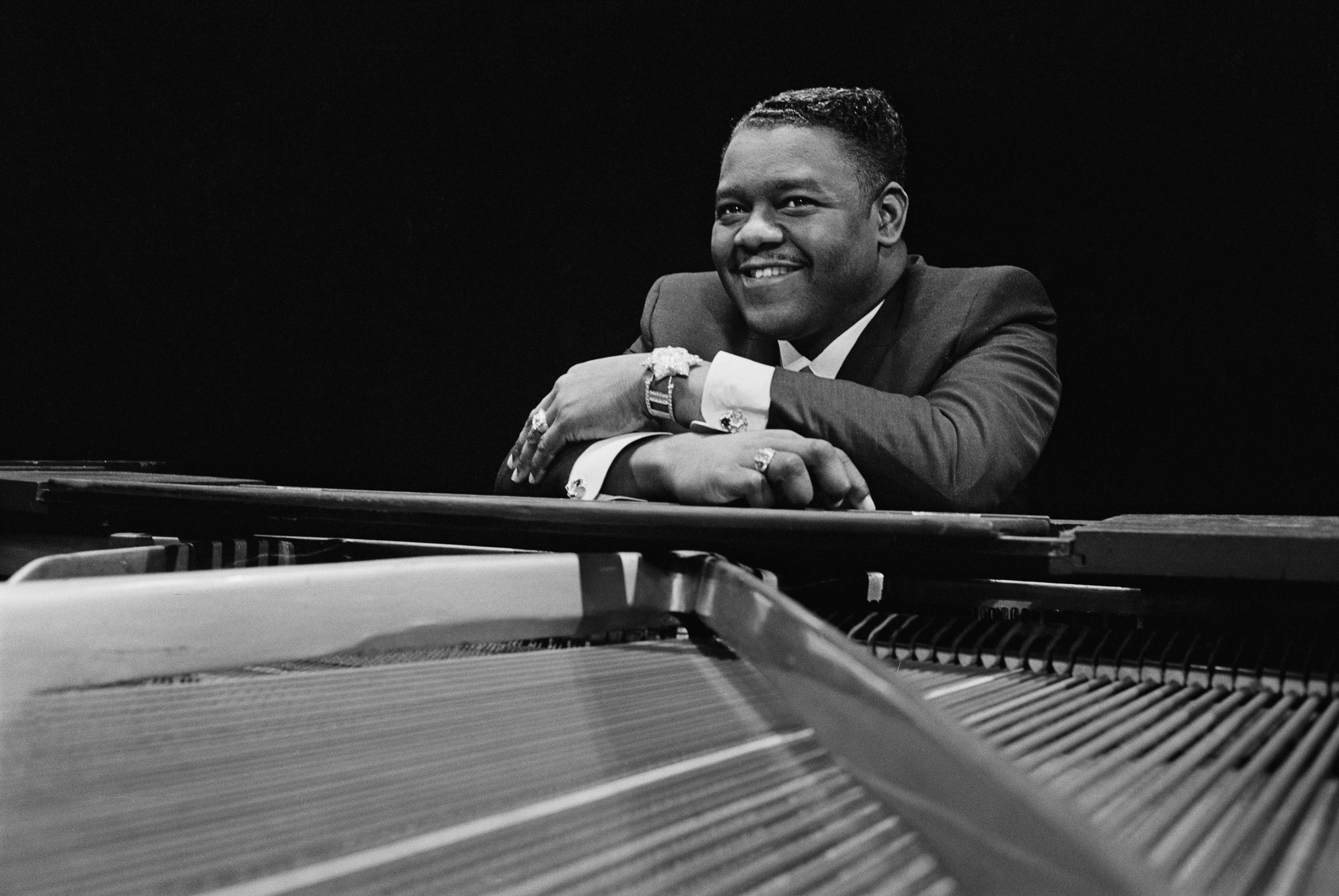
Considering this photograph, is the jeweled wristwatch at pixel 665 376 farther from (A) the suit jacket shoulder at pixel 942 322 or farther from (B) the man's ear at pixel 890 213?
(B) the man's ear at pixel 890 213

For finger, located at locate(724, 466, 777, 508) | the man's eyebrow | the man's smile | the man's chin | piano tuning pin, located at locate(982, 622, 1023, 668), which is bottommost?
finger, located at locate(724, 466, 777, 508)

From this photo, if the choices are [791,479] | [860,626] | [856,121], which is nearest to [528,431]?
[791,479]

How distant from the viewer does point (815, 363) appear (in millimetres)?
2982

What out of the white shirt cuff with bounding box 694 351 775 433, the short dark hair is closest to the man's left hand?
the white shirt cuff with bounding box 694 351 775 433

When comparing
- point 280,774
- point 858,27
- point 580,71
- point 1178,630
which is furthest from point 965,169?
point 280,774

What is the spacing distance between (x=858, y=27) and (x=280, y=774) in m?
3.29

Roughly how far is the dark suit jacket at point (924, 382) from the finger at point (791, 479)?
1.73 ft

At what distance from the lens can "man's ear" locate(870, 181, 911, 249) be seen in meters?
3.02

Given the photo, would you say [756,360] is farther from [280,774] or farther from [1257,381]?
[280,774]

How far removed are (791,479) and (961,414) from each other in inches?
32.4

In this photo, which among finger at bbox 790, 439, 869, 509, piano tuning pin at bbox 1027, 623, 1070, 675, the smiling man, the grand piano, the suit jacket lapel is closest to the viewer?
the grand piano

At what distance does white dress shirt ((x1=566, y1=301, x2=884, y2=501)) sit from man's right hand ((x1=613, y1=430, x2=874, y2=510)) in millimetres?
215

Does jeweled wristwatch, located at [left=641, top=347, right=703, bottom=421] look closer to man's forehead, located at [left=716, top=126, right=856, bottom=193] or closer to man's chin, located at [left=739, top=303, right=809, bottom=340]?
man's chin, located at [left=739, top=303, right=809, bottom=340]

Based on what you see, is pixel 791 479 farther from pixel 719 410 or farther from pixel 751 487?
pixel 719 410
